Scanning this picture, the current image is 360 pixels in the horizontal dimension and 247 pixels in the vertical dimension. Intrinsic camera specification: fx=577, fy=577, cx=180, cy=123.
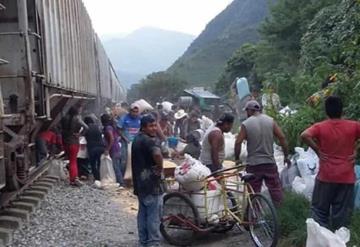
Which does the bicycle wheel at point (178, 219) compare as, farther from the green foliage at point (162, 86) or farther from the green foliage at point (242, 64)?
the green foliage at point (162, 86)

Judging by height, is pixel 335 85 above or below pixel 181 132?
above

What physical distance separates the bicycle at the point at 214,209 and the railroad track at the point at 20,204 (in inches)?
70.1

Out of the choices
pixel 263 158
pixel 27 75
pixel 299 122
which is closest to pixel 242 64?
pixel 299 122

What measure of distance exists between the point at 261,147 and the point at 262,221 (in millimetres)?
918

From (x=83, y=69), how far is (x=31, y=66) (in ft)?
20.4

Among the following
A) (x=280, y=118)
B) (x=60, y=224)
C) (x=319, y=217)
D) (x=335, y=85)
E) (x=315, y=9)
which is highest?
(x=315, y=9)

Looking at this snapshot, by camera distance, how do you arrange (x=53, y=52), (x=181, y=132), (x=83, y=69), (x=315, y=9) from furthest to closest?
(x=315, y=9), (x=181, y=132), (x=83, y=69), (x=53, y=52)

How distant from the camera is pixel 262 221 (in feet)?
19.5

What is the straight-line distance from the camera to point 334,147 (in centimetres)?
519

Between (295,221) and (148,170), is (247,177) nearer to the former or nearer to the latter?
(295,221)

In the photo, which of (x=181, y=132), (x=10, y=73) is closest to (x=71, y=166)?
(x=10, y=73)

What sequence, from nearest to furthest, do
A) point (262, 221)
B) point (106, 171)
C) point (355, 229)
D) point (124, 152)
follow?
point (355, 229) < point (262, 221) < point (106, 171) < point (124, 152)

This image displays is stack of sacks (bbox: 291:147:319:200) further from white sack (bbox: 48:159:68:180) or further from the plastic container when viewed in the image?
the plastic container

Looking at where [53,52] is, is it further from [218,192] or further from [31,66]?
[218,192]
